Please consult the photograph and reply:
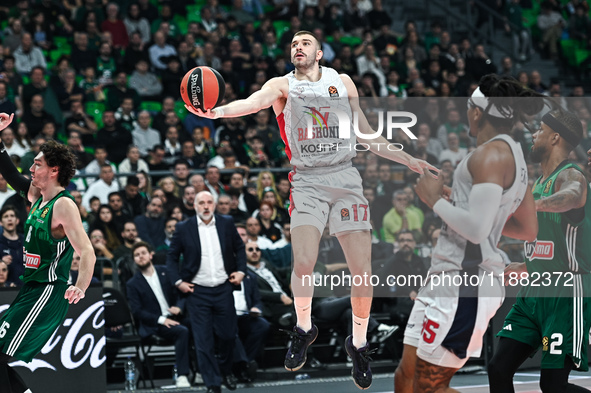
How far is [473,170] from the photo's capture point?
195 inches

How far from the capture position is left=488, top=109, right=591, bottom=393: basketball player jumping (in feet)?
18.6

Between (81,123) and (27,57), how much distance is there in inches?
76.3

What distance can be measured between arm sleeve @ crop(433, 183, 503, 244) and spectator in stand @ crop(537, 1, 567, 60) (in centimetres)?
1711

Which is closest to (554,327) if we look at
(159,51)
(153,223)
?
(153,223)

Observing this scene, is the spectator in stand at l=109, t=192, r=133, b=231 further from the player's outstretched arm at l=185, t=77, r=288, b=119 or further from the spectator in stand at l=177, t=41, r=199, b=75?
the player's outstretched arm at l=185, t=77, r=288, b=119

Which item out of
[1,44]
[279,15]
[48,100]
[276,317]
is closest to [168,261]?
[276,317]

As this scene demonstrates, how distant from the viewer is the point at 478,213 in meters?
4.90

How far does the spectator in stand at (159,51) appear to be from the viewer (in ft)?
52.2

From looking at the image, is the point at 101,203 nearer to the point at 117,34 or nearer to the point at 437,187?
the point at 117,34

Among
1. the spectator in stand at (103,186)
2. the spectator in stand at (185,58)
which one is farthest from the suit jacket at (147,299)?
the spectator in stand at (185,58)

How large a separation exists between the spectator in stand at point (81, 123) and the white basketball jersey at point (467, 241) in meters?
Answer: 9.66

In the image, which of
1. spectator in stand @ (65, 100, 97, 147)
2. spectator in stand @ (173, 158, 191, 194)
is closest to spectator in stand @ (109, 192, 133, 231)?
spectator in stand @ (173, 158, 191, 194)

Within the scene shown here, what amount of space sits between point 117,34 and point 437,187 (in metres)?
12.3

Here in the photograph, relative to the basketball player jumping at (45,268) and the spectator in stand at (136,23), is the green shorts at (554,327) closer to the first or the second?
the basketball player jumping at (45,268)
